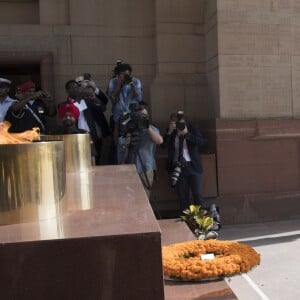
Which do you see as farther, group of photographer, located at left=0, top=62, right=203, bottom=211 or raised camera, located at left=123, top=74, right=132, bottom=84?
raised camera, located at left=123, top=74, right=132, bottom=84

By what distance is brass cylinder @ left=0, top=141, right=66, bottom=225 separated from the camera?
187 cm

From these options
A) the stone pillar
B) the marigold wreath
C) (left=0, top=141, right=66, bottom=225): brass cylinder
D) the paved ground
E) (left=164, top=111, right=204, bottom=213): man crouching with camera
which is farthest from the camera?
the stone pillar

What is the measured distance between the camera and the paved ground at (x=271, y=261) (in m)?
4.38

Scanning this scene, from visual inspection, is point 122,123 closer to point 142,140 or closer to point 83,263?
point 142,140

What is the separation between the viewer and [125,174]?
3664mm

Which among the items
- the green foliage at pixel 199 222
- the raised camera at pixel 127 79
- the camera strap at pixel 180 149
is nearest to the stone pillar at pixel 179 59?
the camera strap at pixel 180 149

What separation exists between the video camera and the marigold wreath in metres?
2.74

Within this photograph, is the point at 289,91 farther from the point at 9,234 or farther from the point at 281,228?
the point at 9,234

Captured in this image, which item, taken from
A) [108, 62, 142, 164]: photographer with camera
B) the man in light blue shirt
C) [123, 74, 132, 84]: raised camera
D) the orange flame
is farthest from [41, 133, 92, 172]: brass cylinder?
[123, 74, 132, 84]: raised camera

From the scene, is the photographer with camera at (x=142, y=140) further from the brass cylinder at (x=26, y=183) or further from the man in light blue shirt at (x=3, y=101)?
the brass cylinder at (x=26, y=183)

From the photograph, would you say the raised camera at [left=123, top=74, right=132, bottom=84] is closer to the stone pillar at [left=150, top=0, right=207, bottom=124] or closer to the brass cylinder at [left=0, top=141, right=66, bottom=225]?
the stone pillar at [left=150, top=0, right=207, bottom=124]

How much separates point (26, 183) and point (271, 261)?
4.00 m

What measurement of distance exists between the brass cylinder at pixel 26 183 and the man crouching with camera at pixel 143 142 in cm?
427

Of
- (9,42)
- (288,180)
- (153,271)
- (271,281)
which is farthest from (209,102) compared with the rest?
(153,271)
